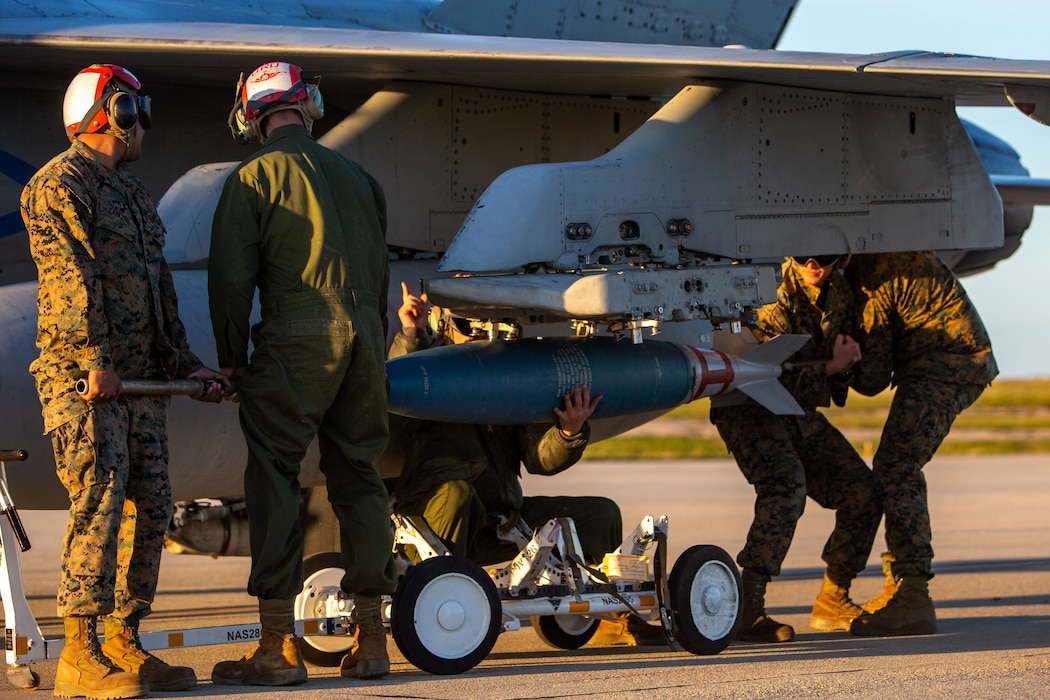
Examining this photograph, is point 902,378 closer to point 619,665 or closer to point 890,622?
point 890,622

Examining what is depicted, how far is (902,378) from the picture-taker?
7855 mm

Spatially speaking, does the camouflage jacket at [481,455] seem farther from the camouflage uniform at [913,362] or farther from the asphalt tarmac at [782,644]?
the camouflage uniform at [913,362]

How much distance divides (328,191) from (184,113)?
2.27m

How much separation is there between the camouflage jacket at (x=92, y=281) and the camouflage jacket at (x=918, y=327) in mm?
4037

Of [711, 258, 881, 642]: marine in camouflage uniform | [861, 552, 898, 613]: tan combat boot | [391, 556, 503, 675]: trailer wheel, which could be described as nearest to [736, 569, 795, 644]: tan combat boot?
[711, 258, 881, 642]: marine in camouflage uniform

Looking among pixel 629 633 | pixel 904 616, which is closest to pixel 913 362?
pixel 904 616

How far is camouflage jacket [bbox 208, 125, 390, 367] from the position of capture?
505cm

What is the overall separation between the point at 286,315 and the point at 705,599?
226 centimetres

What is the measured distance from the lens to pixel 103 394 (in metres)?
4.73

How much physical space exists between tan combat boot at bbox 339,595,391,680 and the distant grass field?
693 inches

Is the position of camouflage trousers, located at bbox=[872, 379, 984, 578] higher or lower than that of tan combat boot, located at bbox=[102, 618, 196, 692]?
higher

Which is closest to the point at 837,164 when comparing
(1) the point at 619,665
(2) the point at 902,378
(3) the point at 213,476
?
(2) the point at 902,378

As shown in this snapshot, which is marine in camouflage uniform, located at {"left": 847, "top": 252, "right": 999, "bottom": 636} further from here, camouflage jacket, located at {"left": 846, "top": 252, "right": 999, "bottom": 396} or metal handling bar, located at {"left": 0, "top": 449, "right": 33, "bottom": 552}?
metal handling bar, located at {"left": 0, "top": 449, "right": 33, "bottom": 552}

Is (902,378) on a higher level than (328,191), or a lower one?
lower
